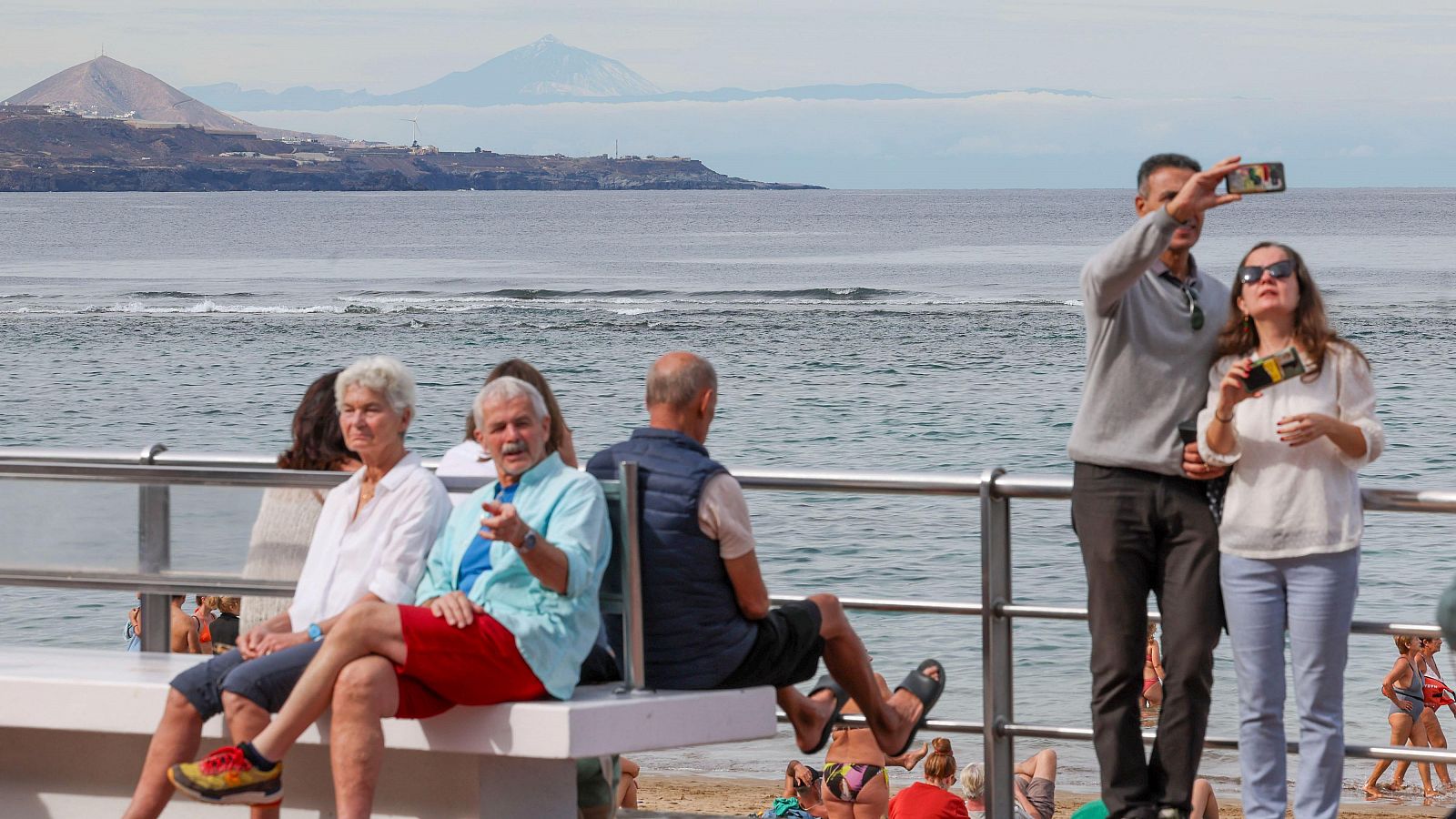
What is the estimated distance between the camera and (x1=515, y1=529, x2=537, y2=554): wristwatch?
400 centimetres

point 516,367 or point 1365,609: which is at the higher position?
point 516,367

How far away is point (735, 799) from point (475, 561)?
6492 millimetres

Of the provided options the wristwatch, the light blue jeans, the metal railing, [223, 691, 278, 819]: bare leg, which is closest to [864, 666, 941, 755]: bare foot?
the metal railing

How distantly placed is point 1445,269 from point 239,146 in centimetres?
12933

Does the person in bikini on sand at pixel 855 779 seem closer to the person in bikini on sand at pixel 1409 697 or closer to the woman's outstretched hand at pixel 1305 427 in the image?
the woman's outstretched hand at pixel 1305 427

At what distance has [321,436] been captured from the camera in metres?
5.09

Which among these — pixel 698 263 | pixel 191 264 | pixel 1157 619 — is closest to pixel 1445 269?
pixel 698 263

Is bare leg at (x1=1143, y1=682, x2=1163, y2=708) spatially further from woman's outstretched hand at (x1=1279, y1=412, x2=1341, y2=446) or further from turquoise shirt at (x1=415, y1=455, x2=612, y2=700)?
turquoise shirt at (x1=415, y1=455, x2=612, y2=700)

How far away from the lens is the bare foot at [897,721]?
4.83 meters

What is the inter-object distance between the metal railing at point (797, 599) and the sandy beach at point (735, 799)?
203 inches

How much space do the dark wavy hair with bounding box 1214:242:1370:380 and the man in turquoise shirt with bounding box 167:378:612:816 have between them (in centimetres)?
158

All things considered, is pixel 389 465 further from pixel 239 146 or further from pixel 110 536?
pixel 239 146

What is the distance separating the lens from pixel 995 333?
4206 centimetres

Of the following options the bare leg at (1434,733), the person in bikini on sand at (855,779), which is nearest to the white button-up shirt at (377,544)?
the person in bikini on sand at (855,779)
